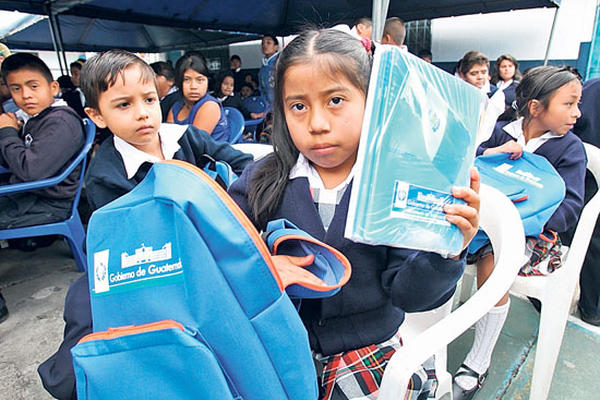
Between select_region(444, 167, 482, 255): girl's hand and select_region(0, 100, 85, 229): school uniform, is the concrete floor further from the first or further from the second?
select_region(444, 167, 482, 255): girl's hand

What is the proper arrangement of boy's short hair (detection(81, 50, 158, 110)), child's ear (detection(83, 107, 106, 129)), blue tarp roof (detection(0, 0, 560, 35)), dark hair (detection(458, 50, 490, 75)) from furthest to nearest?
1. blue tarp roof (detection(0, 0, 560, 35))
2. dark hair (detection(458, 50, 490, 75))
3. child's ear (detection(83, 107, 106, 129))
4. boy's short hair (detection(81, 50, 158, 110))

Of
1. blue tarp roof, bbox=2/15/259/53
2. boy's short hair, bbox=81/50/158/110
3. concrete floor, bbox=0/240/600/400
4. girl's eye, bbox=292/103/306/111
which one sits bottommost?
concrete floor, bbox=0/240/600/400

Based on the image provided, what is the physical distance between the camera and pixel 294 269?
58 centimetres

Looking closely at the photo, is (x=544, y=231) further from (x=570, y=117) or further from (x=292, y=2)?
(x=292, y=2)

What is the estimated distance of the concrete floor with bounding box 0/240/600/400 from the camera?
57.6 inches

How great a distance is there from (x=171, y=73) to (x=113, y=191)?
3.29 m

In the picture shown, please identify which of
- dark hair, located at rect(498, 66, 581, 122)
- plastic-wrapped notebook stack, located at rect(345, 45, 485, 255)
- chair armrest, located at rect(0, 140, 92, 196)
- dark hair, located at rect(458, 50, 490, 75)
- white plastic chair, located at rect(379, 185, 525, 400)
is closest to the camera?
plastic-wrapped notebook stack, located at rect(345, 45, 485, 255)

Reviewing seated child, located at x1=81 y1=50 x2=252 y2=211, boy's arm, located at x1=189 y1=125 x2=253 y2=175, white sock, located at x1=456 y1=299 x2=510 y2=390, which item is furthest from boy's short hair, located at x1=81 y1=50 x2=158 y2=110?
white sock, located at x1=456 y1=299 x2=510 y2=390

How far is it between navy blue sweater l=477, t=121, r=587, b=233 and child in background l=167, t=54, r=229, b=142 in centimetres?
174

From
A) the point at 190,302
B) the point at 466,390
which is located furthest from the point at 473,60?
the point at 190,302

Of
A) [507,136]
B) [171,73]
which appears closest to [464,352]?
[507,136]

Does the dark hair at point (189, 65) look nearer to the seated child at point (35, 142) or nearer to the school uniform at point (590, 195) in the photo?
the seated child at point (35, 142)

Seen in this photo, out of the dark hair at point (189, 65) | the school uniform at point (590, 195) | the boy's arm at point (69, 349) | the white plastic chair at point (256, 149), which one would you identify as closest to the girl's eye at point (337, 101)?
the boy's arm at point (69, 349)

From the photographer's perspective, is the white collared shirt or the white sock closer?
the white sock
